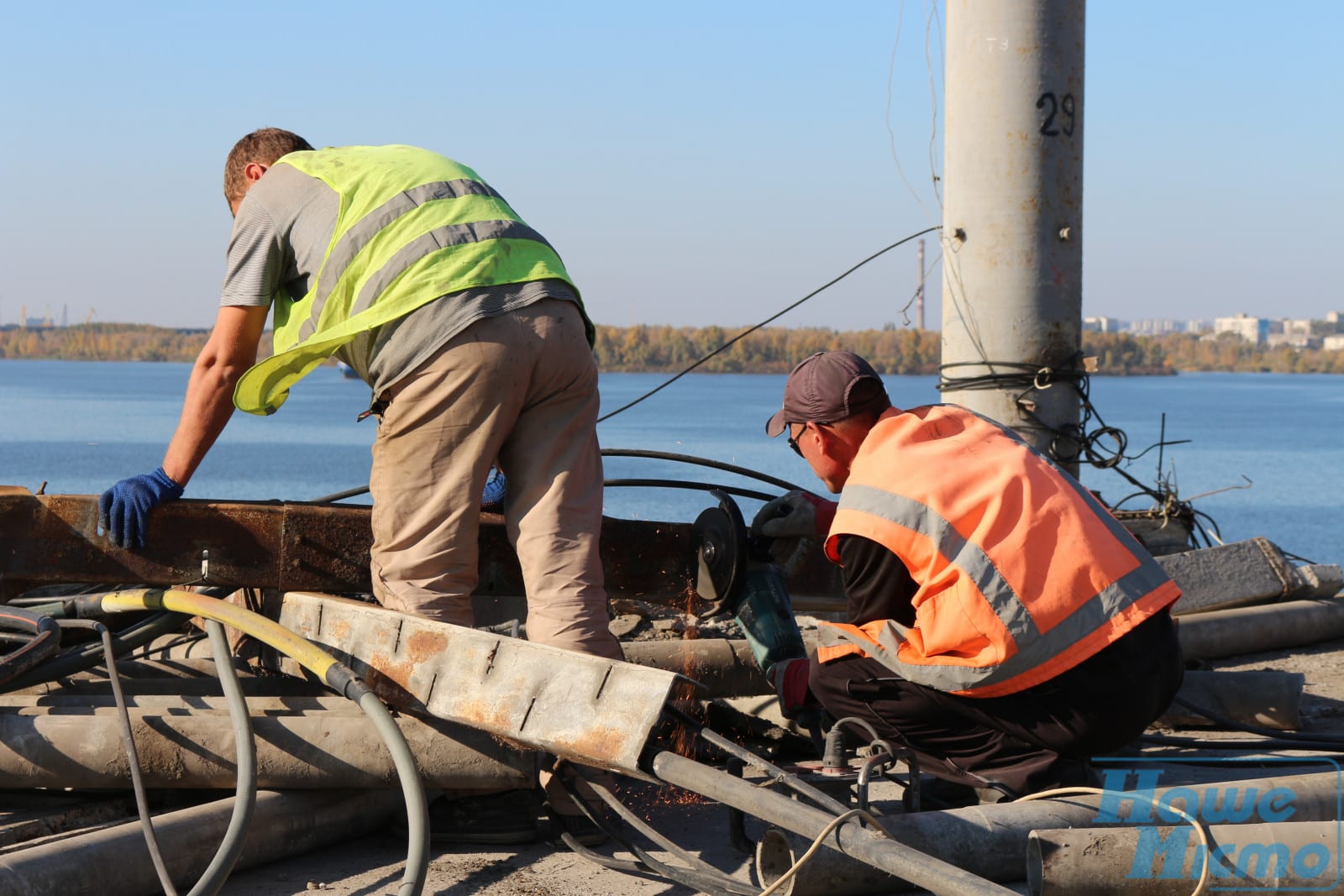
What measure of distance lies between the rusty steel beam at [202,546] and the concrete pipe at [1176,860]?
2.06 metres

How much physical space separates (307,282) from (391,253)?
34cm

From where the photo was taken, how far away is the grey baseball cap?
3.49 m

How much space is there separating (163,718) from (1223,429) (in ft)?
125

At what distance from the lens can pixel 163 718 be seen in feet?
11.2

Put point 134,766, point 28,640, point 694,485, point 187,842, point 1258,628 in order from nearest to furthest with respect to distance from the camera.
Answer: point 187,842, point 134,766, point 28,640, point 694,485, point 1258,628

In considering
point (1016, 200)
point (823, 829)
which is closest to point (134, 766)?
point (823, 829)

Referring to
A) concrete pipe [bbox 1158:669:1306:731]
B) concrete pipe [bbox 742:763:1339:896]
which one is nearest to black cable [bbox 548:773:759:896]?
concrete pipe [bbox 742:763:1339:896]

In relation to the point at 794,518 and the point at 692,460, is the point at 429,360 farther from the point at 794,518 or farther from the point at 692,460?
the point at 692,460

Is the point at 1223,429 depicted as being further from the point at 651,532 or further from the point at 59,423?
the point at 651,532

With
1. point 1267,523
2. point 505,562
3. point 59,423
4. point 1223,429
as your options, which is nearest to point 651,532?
point 505,562

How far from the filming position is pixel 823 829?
103 inches

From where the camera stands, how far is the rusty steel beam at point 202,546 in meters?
4.04

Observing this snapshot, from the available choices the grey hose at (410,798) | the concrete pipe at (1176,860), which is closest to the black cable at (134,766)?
the grey hose at (410,798)

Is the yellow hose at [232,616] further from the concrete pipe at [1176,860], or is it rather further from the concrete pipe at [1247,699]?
the concrete pipe at [1247,699]
